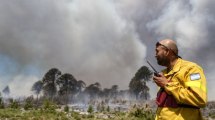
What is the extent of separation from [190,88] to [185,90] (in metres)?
0.05

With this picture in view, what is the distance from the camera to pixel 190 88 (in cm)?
400

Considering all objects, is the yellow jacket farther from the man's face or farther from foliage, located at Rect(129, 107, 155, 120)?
foliage, located at Rect(129, 107, 155, 120)

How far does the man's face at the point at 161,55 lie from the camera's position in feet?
14.4

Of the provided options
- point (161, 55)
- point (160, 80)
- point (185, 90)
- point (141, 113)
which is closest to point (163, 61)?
point (161, 55)

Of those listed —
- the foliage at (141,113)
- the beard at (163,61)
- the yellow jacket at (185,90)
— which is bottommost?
the yellow jacket at (185,90)

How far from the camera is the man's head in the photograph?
437 cm

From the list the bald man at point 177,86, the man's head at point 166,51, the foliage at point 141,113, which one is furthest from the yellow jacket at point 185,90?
the foliage at point 141,113

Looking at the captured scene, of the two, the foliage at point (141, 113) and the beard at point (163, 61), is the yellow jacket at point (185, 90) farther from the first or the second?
the foliage at point (141, 113)

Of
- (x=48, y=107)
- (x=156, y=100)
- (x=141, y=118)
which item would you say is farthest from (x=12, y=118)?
(x=156, y=100)

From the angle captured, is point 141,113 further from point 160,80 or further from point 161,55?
point 160,80

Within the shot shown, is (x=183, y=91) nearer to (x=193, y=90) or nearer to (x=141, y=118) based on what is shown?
(x=193, y=90)

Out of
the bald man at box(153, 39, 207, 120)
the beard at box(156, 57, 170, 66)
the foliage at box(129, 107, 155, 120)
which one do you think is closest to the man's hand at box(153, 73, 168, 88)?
the bald man at box(153, 39, 207, 120)

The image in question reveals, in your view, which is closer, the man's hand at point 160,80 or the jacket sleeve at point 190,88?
the jacket sleeve at point 190,88

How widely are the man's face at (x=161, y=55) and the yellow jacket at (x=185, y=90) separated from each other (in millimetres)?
118
